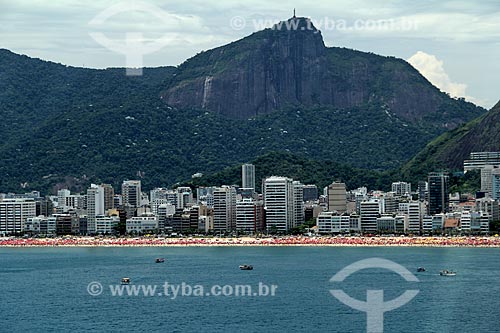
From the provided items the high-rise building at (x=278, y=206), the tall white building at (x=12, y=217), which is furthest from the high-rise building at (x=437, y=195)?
the tall white building at (x=12, y=217)

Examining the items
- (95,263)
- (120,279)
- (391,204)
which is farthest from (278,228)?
(120,279)

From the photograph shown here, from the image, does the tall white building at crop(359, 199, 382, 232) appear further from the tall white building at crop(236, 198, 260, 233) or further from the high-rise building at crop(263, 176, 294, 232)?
the tall white building at crop(236, 198, 260, 233)

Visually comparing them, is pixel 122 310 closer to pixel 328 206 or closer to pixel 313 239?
pixel 313 239

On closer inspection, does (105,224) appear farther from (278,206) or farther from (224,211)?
(278,206)

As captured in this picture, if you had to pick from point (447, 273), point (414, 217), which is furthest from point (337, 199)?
point (447, 273)

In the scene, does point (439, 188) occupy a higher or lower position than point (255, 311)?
higher

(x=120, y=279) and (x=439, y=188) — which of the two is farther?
(x=439, y=188)
